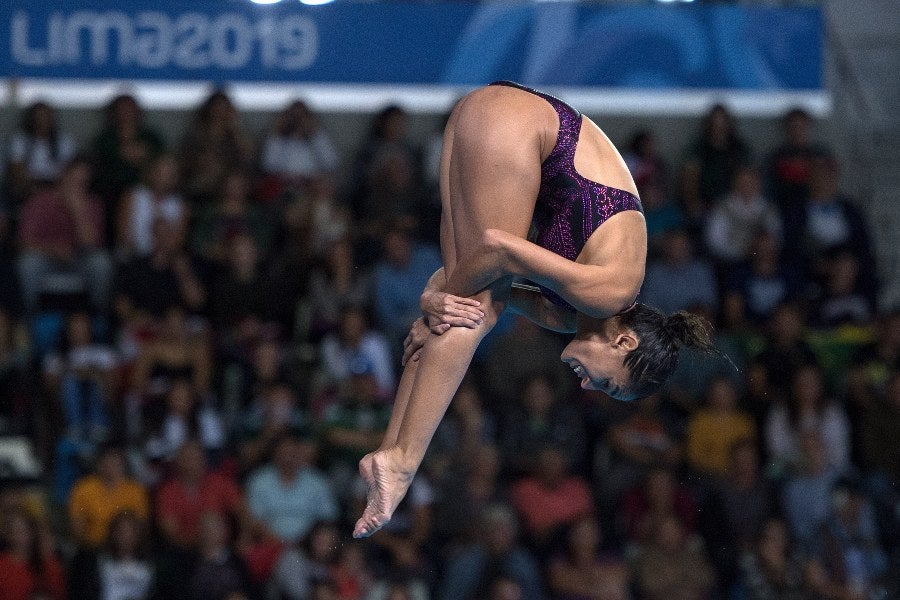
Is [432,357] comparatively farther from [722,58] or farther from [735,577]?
[722,58]

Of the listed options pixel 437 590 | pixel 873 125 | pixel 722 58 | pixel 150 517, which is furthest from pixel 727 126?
pixel 150 517

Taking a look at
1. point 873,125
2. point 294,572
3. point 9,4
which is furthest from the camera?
point 873,125

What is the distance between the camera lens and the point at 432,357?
4.66m

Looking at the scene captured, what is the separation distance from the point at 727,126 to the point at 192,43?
3.53 m

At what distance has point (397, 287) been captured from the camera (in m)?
8.78

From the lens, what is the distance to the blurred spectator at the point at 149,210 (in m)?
8.82

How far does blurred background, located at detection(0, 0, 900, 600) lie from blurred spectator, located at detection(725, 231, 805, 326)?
17 mm

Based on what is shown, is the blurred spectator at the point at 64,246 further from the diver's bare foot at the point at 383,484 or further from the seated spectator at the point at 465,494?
the diver's bare foot at the point at 383,484

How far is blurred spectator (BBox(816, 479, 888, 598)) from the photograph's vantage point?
317 inches

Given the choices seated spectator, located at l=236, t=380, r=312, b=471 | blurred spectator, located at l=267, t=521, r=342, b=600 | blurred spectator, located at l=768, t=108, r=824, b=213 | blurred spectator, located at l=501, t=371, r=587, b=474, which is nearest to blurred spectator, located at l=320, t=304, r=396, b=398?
seated spectator, located at l=236, t=380, r=312, b=471

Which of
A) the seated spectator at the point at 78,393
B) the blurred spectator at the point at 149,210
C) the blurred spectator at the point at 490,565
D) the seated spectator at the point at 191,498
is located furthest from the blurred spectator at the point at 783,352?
the seated spectator at the point at 78,393

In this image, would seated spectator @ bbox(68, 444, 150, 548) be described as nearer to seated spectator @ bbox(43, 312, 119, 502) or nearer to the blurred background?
the blurred background

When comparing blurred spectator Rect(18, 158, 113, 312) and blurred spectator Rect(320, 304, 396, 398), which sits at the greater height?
blurred spectator Rect(18, 158, 113, 312)

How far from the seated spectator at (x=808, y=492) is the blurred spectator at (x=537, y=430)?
1.21m
